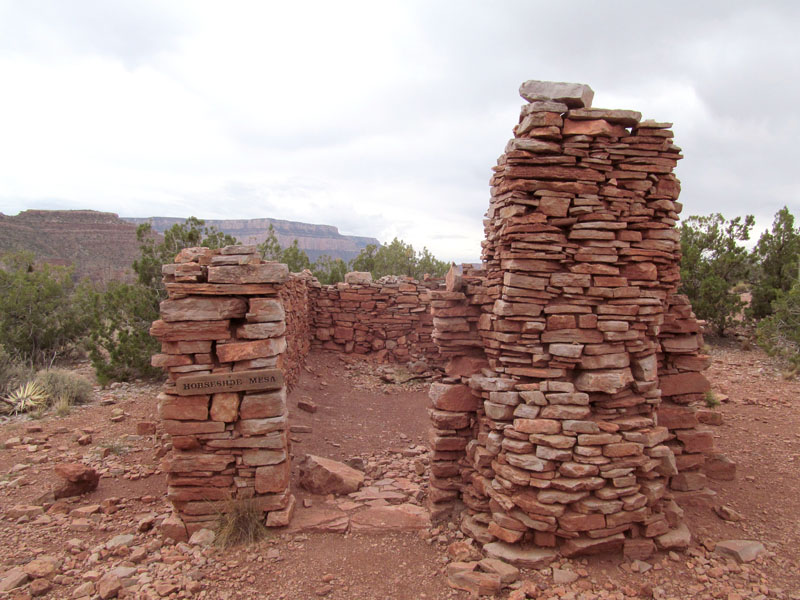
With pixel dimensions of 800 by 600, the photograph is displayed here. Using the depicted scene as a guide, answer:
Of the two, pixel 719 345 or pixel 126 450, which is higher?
pixel 719 345

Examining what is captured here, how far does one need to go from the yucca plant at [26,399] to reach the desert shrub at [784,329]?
15618mm

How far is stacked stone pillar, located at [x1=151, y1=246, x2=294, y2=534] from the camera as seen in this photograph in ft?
15.9

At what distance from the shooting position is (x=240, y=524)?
4852mm

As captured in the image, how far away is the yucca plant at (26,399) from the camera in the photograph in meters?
9.03

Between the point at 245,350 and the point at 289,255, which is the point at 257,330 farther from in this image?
the point at 289,255

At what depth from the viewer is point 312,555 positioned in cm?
464

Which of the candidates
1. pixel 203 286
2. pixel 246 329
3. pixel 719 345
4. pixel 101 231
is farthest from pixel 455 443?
pixel 101 231

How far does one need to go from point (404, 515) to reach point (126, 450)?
4.43 metres

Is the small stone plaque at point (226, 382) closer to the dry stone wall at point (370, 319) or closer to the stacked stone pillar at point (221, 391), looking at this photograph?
the stacked stone pillar at point (221, 391)

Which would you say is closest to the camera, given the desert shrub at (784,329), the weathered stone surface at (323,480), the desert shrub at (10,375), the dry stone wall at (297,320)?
the weathered stone surface at (323,480)

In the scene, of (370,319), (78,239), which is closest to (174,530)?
(370,319)

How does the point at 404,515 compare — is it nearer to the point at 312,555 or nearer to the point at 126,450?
the point at 312,555

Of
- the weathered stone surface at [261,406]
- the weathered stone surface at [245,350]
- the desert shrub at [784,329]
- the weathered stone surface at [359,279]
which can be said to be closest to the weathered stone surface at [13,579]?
the weathered stone surface at [261,406]

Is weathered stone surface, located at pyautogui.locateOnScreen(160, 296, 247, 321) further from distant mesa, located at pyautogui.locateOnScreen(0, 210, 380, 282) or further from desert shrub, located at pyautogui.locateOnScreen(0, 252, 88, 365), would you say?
distant mesa, located at pyautogui.locateOnScreen(0, 210, 380, 282)
